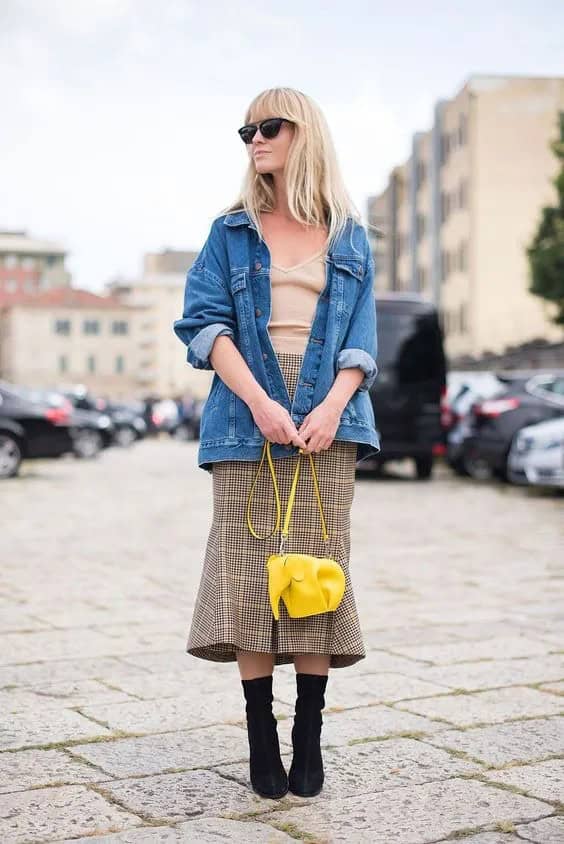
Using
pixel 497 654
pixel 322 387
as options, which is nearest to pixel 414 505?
pixel 497 654

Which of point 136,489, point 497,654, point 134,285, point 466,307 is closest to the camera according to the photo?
point 497,654

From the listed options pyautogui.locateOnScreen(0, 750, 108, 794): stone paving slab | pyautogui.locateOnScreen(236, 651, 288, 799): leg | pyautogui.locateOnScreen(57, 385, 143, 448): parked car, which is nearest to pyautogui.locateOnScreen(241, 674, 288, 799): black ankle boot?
pyautogui.locateOnScreen(236, 651, 288, 799): leg

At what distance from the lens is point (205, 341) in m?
3.62

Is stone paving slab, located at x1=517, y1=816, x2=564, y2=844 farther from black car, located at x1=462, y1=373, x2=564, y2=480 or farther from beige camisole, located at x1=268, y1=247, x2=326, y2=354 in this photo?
black car, located at x1=462, y1=373, x2=564, y2=480

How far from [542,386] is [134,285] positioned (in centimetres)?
13062

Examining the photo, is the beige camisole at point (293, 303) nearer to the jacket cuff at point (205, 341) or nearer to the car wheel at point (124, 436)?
Result: the jacket cuff at point (205, 341)

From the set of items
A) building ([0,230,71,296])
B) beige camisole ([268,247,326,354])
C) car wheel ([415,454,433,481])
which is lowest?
car wheel ([415,454,433,481])

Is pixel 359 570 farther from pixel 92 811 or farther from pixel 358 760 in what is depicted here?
pixel 92 811

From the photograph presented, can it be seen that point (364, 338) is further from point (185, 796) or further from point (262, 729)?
point (185, 796)

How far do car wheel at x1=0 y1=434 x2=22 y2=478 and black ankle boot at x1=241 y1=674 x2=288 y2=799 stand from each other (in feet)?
53.1

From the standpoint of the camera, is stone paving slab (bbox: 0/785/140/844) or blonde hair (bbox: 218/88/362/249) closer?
stone paving slab (bbox: 0/785/140/844)

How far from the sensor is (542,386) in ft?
59.1

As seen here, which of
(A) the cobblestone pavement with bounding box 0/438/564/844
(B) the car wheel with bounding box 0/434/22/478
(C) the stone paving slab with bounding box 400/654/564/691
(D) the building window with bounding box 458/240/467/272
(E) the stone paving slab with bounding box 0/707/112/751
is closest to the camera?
(A) the cobblestone pavement with bounding box 0/438/564/844

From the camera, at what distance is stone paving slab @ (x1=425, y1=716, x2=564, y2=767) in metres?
4.12
